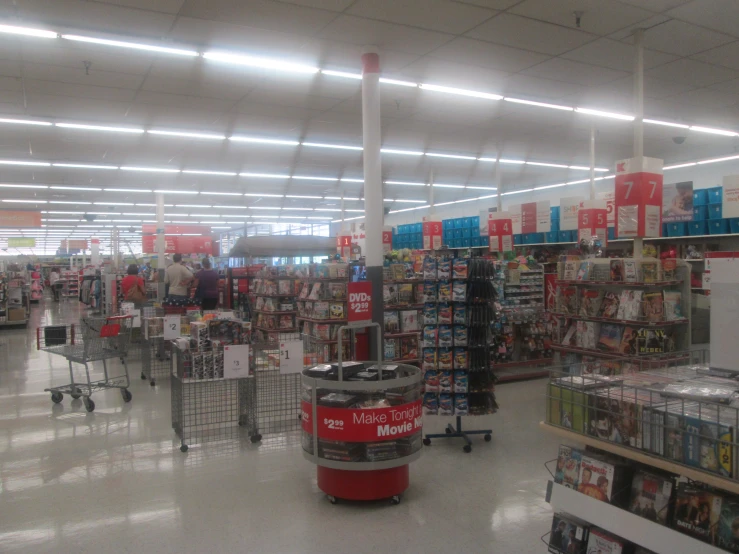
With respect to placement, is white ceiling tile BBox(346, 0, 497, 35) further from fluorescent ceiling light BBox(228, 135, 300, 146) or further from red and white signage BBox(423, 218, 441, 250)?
red and white signage BBox(423, 218, 441, 250)

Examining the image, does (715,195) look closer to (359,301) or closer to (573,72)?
(573,72)

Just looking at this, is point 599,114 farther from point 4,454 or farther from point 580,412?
point 4,454

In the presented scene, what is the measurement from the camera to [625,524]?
7.33ft

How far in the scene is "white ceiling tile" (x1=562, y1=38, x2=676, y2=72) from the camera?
6.72m

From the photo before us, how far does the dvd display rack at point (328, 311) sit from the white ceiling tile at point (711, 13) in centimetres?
497

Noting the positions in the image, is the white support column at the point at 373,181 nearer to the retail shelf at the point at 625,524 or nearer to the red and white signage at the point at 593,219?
the retail shelf at the point at 625,524

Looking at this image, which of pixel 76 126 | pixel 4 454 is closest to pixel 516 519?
pixel 4 454

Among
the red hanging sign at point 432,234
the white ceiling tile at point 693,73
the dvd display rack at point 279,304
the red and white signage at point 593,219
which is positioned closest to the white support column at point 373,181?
the dvd display rack at point 279,304

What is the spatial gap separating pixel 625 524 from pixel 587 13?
5362 millimetres

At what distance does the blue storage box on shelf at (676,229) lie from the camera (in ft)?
34.4

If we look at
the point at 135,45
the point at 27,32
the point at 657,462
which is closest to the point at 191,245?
the point at 135,45

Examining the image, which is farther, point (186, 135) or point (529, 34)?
point (186, 135)

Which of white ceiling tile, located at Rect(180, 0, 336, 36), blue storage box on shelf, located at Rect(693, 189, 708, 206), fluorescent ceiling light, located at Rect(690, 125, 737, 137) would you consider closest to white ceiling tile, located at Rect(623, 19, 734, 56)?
white ceiling tile, located at Rect(180, 0, 336, 36)

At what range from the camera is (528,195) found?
73.5ft
